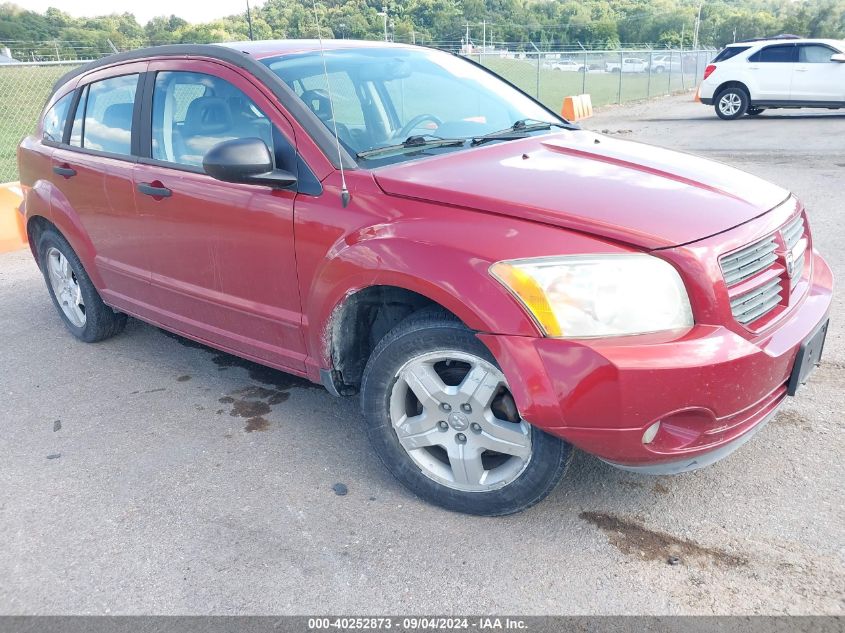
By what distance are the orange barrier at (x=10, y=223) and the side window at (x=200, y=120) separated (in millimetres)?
4704

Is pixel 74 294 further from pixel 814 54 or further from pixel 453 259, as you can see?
pixel 814 54

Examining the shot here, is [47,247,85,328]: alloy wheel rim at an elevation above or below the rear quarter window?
below

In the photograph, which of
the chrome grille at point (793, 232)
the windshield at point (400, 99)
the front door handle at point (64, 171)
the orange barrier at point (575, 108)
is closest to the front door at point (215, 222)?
the windshield at point (400, 99)

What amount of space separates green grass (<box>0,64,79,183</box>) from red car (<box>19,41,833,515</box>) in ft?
19.5

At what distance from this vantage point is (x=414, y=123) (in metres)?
3.51

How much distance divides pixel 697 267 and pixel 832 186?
774cm

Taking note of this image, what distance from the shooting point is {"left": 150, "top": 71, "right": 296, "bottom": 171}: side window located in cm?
328

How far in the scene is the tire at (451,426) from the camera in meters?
2.68

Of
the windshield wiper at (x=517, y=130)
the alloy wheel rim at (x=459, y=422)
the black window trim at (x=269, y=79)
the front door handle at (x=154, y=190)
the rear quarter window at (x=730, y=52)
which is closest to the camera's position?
the alloy wheel rim at (x=459, y=422)

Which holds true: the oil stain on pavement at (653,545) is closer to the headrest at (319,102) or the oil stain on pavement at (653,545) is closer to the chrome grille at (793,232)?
the chrome grille at (793,232)

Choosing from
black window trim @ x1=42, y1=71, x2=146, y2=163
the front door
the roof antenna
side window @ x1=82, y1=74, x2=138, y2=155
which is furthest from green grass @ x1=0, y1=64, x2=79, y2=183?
the roof antenna

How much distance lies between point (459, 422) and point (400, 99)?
5.59 ft

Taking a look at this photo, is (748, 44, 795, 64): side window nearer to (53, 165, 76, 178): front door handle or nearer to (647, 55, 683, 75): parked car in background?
(647, 55, 683, 75): parked car in background

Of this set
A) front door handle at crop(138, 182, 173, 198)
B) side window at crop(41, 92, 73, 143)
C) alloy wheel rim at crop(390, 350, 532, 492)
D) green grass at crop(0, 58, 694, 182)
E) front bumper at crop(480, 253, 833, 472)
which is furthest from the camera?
green grass at crop(0, 58, 694, 182)
